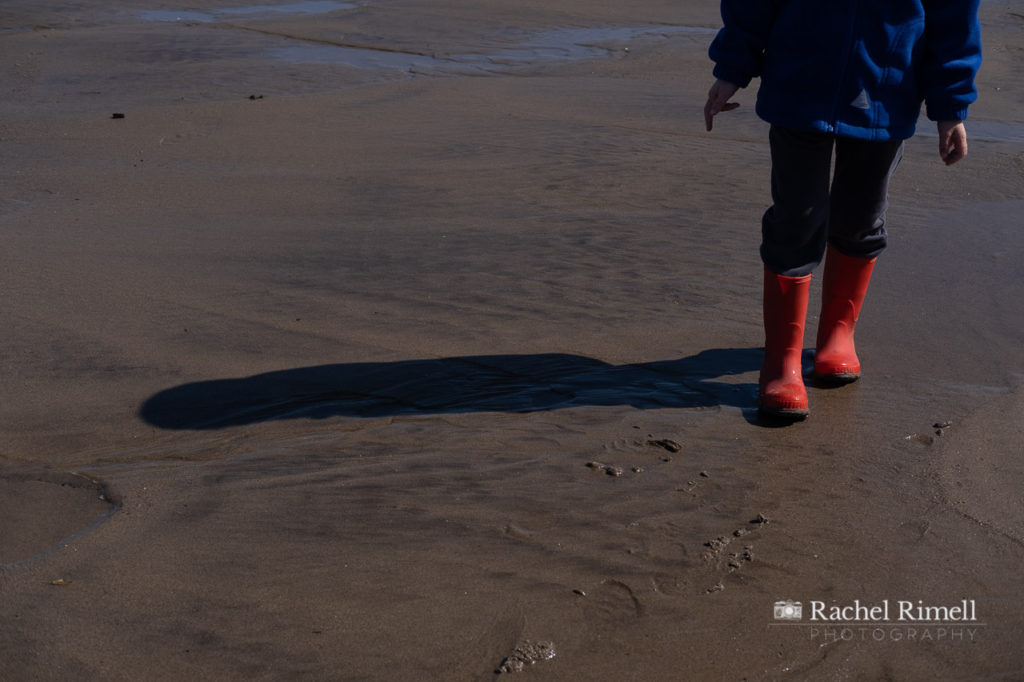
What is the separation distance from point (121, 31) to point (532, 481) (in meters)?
9.68

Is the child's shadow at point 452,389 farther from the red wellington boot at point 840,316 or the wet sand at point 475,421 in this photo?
the red wellington boot at point 840,316

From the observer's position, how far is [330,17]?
1223 centimetres

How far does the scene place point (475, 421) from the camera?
10.0 ft

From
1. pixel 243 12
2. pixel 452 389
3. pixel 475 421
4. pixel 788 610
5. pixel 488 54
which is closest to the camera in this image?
pixel 788 610

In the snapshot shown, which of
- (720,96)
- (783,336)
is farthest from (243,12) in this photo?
(783,336)

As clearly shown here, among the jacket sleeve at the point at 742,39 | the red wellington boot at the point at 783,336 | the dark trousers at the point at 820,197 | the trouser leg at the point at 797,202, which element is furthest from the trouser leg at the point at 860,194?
the jacket sleeve at the point at 742,39

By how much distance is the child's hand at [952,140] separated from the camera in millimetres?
2916

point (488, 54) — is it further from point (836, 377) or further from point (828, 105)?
point (828, 105)

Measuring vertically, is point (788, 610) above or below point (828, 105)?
below

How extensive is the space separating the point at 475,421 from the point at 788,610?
117 centimetres

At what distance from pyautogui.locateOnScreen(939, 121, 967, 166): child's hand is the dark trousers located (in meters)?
0.13

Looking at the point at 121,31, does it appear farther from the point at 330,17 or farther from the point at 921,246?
the point at 921,246

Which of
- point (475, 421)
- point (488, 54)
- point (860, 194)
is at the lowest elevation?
point (475, 421)

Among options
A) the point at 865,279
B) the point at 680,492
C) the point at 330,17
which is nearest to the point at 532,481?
the point at 680,492
